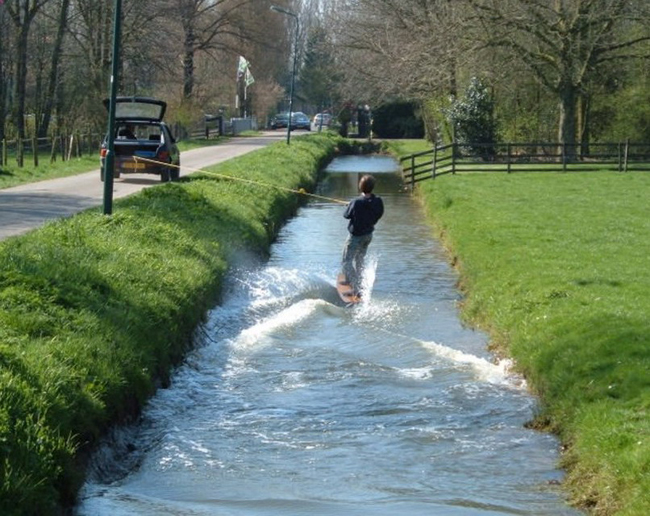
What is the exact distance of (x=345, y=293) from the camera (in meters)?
16.6

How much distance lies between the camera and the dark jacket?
664 inches

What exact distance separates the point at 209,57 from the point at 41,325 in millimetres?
67395

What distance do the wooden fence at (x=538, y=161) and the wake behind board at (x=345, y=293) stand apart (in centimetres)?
2119

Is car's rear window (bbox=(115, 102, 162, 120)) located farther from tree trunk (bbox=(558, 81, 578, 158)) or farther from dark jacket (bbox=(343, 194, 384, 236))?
dark jacket (bbox=(343, 194, 384, 236))

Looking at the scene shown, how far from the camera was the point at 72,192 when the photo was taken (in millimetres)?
28109

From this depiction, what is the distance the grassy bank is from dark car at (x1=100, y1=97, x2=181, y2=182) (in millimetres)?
7575

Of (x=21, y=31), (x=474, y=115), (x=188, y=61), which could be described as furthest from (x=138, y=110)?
Result: (x=188, y=61)

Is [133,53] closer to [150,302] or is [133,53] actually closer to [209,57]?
[209,57]

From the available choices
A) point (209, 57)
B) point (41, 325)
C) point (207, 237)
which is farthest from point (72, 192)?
point (209, 57)

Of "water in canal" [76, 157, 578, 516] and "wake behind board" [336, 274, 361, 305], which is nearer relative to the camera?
"water in canal" [76, 157, 578, 516]

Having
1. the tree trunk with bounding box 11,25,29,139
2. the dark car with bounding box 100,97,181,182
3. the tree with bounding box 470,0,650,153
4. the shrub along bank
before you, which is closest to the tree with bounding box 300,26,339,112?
the tree trunk with bounding box 11,25,29,139

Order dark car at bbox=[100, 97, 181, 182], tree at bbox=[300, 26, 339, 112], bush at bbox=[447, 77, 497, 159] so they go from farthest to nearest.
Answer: tree at bbox=[300, 26, 339, 112], bush at bbox=[447, 77, 497, 159], dark car at bbox=[100, 97, 181, 182]

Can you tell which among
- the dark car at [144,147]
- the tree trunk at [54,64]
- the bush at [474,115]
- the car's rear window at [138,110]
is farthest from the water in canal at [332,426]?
the tree trunk at [54,64]

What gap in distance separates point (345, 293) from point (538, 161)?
25791mm
